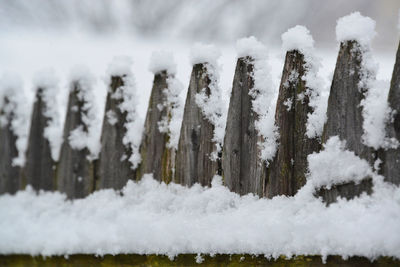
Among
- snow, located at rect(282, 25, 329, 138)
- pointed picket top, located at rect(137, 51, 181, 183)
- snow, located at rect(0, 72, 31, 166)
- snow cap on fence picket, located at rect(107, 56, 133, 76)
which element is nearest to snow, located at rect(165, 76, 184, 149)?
pointed picket top, located at rect(137, 51, 181, 183)

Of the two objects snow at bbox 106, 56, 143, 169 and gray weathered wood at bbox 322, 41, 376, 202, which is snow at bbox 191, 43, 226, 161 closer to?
snow at bbox 106, 56, 143, 169

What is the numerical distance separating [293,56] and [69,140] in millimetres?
1467

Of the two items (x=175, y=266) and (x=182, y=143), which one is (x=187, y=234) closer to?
(x=175, y=266)

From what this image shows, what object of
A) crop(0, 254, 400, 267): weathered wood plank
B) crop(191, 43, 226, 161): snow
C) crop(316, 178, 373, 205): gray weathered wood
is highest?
crop(191, 43, 226, 161): snow

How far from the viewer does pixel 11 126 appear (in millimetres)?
2766

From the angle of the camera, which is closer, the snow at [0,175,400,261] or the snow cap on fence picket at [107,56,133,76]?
the snow at [0,175,400,261]

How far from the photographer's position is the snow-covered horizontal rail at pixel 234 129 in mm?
1385

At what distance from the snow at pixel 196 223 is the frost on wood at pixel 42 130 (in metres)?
0.15

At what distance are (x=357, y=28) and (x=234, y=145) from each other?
0.66 m

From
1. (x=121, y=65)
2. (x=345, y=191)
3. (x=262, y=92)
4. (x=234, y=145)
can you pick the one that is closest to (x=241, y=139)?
(x=234, y=145)

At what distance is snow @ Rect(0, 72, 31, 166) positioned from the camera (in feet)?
8.88

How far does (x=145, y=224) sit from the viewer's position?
1783 mm

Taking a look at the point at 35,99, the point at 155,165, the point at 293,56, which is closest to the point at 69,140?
the point at 35,99

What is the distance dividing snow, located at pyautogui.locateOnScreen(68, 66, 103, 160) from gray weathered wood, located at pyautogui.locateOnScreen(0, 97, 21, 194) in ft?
1.94
